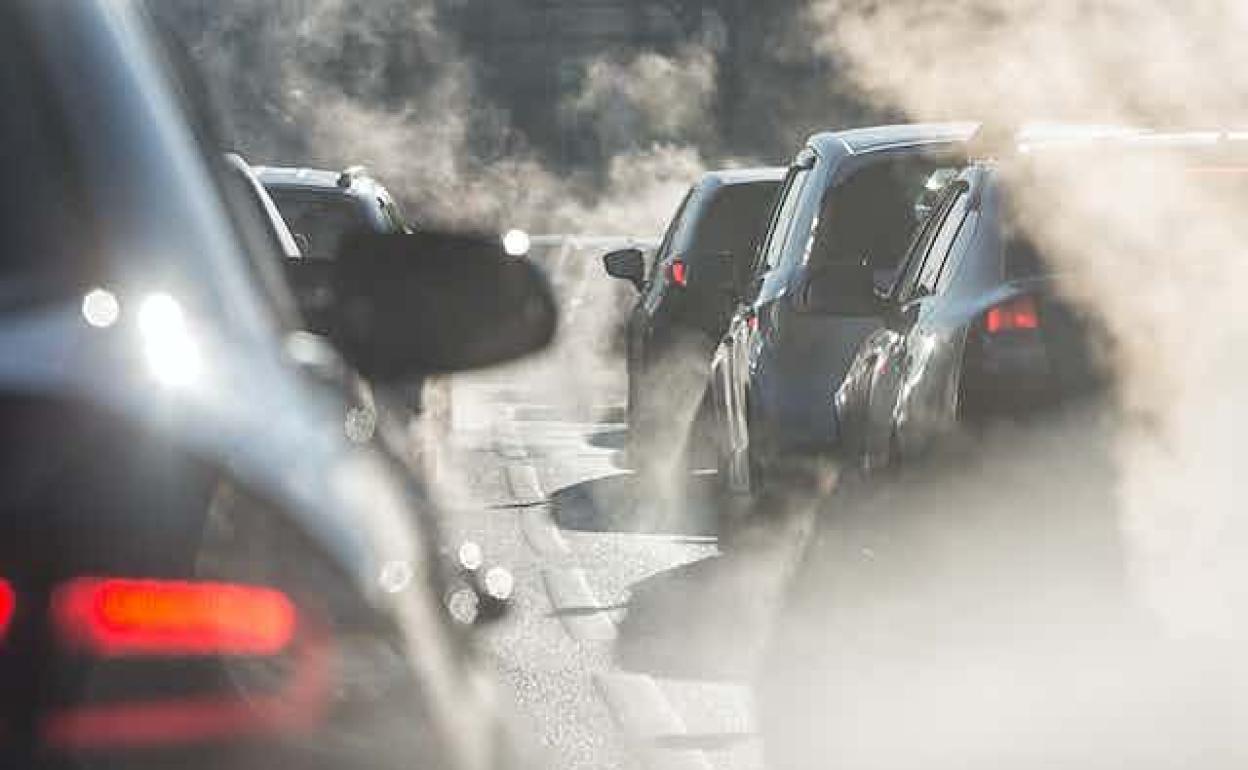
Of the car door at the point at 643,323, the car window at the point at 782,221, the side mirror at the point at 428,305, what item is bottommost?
the car door at the point at 643,323

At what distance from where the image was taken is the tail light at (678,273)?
17.4 m

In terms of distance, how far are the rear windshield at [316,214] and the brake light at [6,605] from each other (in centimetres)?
1255

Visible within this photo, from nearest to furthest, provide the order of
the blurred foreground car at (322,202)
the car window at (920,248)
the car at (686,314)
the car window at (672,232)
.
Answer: the car window at (920,248) → the blurred foreground car at (322,202) → the car at (686,314) → the car window at (672,232)

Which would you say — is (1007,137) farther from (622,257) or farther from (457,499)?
(622,257)

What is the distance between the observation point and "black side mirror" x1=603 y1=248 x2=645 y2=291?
20.1 meters

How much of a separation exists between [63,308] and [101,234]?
0.08 metres

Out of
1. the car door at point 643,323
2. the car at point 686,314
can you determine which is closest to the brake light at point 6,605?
the car at point 686,314

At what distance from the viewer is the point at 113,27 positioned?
2367mm

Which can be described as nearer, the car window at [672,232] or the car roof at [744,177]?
the car roof at [744,177]

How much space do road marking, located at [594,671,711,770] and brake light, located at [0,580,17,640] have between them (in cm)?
585

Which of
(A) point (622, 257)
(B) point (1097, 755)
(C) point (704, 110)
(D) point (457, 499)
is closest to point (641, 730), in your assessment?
(B) point (1097, 755)

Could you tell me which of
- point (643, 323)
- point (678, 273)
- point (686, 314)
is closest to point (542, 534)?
point (686, 314)

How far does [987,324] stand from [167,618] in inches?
261

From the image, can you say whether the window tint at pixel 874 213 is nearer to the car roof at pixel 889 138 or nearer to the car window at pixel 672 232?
the car roof at pixel 889 138
